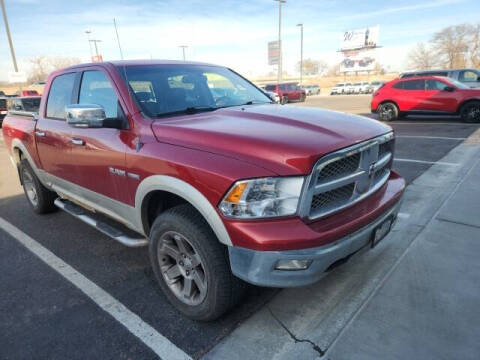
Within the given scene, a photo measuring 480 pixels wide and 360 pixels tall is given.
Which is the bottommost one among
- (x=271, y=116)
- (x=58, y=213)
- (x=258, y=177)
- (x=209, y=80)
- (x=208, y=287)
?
(x=58, y=213)

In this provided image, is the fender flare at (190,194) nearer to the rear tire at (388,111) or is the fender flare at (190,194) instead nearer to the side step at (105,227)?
the side step at (105,227)

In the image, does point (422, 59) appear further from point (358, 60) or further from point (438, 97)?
point (438, 97)

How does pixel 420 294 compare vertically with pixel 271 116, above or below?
below

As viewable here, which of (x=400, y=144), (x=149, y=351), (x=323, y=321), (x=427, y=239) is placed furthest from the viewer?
(x=400, y=144)

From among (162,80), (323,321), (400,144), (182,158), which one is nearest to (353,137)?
(182,158)

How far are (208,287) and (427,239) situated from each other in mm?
2447

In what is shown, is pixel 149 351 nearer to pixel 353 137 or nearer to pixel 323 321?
pixel 323 321

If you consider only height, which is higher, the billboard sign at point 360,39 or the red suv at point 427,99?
the billboard sign at point 360,39

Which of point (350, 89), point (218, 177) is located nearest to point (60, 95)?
point (218, 177)

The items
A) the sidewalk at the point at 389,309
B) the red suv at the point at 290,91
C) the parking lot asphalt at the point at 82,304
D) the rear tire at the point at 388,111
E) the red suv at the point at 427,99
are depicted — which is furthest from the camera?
the red suv at the point at 290,91

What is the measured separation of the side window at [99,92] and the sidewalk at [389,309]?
6.94ft

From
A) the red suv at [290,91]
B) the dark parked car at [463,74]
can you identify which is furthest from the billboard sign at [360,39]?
the dark parked car at [463,74]

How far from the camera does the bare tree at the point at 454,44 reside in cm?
5678

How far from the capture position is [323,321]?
245 centimetres
